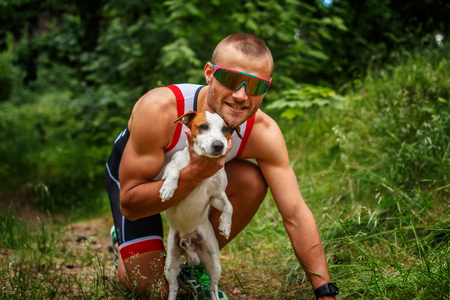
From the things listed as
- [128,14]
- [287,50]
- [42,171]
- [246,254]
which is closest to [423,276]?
[246,254]

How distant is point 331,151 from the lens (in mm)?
4117

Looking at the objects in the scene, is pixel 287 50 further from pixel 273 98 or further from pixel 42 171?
pixel 42 171

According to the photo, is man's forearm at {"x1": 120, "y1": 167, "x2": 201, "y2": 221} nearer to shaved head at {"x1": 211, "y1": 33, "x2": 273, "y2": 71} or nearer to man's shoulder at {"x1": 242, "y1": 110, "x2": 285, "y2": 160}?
man's shoulder at {"x1": 242, "y1": 110, "x2": 285, "y2": 160}

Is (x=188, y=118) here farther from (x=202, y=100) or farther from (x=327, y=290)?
(x=327, y=290)

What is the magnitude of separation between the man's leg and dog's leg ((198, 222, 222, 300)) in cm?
24

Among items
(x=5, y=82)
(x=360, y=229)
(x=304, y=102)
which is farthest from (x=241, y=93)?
(x=5, y=82)

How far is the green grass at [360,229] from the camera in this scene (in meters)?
2.15

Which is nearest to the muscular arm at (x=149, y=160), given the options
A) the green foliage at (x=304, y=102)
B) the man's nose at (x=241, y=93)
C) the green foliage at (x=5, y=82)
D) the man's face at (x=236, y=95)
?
the man's face at (x=236, y=95)

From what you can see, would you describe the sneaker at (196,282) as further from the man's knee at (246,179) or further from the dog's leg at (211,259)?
the man's knee at (246,179)

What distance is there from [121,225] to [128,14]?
411 cm

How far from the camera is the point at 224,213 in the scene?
216 cm

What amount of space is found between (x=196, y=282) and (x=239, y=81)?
129 cm

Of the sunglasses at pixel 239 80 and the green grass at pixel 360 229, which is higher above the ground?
the sunglasses at pixel 239 80

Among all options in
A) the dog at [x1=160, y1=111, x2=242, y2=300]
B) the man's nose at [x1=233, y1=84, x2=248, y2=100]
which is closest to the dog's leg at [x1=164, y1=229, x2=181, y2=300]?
the dog at [x1=160, y1=111, x2=242, y2=300]
